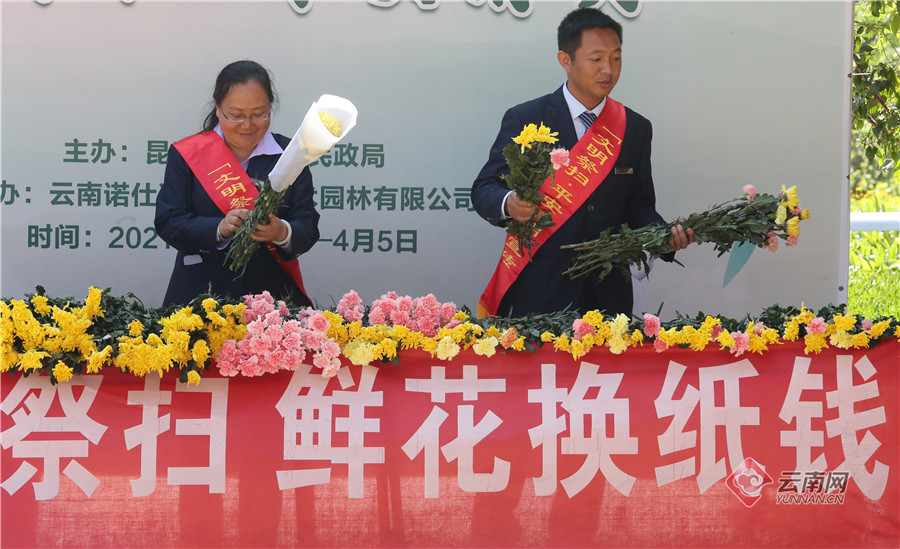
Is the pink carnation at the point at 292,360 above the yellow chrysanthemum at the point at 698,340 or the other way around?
the other way around

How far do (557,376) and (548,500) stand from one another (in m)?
0.38

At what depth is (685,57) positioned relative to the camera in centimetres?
402

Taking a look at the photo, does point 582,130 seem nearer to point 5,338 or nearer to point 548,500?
point 548,500

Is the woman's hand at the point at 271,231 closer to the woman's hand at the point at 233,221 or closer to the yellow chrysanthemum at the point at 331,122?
the woman's hand at the point at 233,221

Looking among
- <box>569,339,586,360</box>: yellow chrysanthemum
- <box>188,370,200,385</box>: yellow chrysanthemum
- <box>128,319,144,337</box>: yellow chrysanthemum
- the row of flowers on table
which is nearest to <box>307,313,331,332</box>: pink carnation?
the row of flowers on table

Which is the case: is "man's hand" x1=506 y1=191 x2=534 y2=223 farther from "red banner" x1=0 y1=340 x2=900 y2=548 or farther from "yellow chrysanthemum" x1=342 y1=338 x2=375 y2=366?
"yellow chrysanthemum" x1=342 y1=338 x2=375 y2=366

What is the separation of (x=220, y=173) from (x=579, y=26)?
1565mm

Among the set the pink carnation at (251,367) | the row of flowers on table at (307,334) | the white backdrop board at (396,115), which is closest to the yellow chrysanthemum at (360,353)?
the row of flowers on table at (307,334)

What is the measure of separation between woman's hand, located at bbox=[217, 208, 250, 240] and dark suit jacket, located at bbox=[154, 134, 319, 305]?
10 centimetres

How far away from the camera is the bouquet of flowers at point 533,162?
280 cm

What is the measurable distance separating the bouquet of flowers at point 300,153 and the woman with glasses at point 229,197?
0.70 feet

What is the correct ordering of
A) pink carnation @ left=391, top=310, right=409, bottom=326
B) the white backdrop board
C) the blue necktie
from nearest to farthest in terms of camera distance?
pink carnation @ left=391, top=310, right=409, bottom=326
the blue necktie
the white backdrop board

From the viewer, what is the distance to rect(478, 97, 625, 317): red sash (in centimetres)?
351

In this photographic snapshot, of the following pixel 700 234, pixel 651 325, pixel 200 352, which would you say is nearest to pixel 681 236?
pixel 700 234
